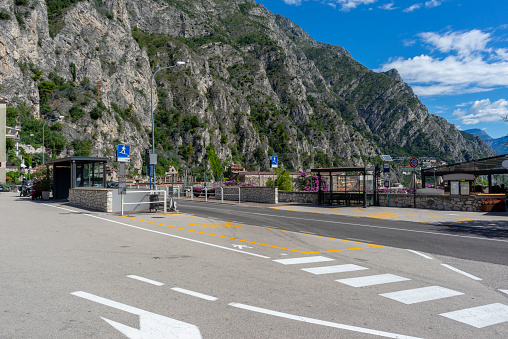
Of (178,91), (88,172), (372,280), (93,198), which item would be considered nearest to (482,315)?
(372,280)

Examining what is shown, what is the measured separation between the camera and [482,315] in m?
4.63

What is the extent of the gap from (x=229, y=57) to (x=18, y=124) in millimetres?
109432

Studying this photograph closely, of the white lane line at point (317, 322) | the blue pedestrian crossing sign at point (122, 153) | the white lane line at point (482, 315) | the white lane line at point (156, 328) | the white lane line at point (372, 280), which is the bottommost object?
the white lane line at point (372, 280)

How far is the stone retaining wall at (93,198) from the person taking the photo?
18953 millimetres

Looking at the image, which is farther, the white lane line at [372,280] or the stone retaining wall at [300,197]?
the stone retaining wall at [300,197]

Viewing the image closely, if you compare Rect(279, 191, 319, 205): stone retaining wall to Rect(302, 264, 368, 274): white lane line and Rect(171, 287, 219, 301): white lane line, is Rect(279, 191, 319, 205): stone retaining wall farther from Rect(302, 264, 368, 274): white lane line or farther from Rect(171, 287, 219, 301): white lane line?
Rect(171, 287, 219, 301): white lane line

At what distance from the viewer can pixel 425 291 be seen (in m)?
5.69

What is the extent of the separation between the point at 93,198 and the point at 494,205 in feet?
71.3

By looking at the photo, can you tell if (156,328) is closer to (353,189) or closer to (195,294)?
(195,294)

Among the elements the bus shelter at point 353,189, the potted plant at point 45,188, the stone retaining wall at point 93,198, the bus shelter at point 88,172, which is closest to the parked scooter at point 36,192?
the potted plant at point 45,188

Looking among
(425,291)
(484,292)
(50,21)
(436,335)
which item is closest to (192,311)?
(436,335)

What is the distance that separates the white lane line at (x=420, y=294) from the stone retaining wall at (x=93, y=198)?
1635 centimetres

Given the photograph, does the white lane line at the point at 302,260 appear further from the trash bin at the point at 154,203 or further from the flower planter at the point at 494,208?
the flower planter at the point at 494,208

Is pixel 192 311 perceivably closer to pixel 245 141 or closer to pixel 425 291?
pixel 425 291
